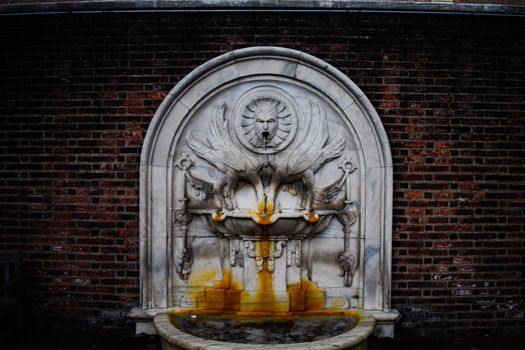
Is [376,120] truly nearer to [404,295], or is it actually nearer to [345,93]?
[345,93]

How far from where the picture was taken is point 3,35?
5.19m

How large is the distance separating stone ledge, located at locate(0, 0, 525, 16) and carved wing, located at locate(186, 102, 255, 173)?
98 cm

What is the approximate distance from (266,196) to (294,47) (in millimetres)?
1503

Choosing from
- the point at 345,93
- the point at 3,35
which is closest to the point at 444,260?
the point at 345,93

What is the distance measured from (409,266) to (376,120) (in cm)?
150

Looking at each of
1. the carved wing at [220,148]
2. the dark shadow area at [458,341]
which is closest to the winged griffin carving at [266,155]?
the carved wing at [220,148]

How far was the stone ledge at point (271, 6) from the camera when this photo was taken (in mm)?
4969

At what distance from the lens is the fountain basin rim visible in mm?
4043

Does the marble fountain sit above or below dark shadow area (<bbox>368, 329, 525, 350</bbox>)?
above

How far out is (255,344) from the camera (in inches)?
168

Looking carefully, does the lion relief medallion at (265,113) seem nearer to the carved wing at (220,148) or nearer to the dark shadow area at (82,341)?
the carved wing at (220,148)

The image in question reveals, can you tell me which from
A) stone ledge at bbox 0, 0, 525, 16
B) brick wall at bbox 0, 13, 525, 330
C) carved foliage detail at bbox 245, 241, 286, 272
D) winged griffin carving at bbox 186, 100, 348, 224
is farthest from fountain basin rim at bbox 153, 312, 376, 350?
stone ledge at bbox 0, 0, 525, 16

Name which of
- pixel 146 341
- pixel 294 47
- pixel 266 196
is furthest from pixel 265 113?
pixel 146 341

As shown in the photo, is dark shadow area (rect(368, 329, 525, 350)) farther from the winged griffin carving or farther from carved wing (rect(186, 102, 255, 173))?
carved wing (rect(186, 102, 255, 173))
